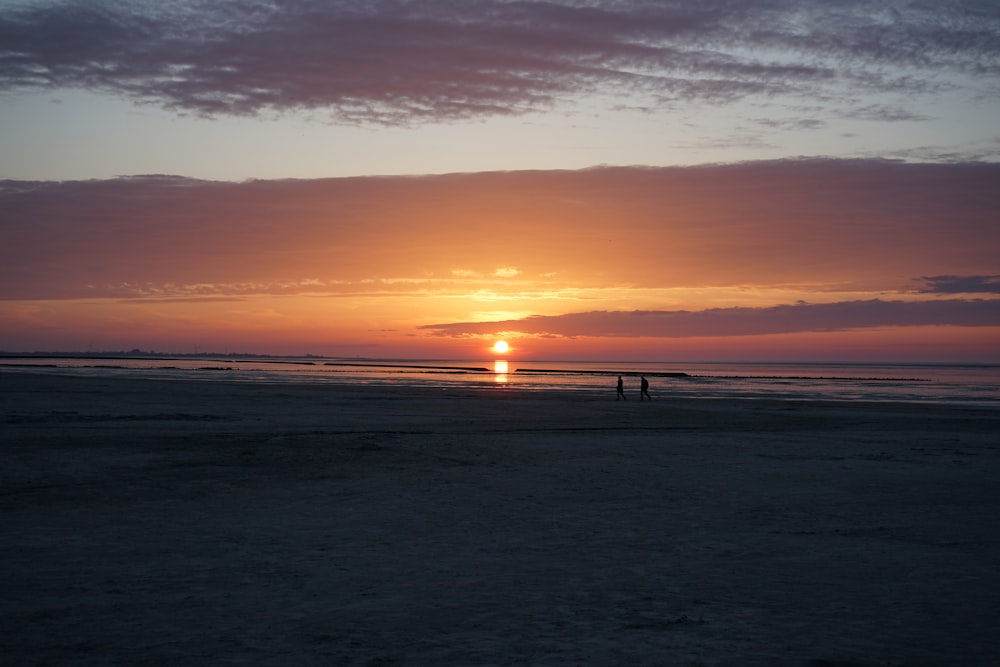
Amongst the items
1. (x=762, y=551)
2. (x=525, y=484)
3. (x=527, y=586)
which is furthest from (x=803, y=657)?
(x=525, y=484)

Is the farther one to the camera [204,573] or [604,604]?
[204,573]

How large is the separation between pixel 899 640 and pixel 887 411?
43772 mm

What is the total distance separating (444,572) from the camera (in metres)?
11.2

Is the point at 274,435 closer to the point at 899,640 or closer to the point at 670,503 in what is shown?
the point at 670,503

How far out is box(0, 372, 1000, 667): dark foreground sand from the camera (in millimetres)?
8516

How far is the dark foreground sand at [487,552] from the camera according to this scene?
27.9 ft

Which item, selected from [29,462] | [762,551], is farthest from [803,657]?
[29,462]

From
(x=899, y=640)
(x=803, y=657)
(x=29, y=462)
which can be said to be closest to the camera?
(x=803, y=657)

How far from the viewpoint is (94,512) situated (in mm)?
14781

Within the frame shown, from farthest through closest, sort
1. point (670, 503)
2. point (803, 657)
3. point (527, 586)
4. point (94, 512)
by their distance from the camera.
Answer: point (670, 503), point (94, 512), point (527, 586), point (803, 657)

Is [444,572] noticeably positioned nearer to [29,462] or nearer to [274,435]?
[29,462]

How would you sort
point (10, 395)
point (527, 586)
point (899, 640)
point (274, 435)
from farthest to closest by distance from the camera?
point (10, 395), point (274, 435), point (527, 586), point (899, 640)

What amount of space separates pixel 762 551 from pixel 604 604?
387 centimetres

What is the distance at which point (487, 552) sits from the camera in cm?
1236
